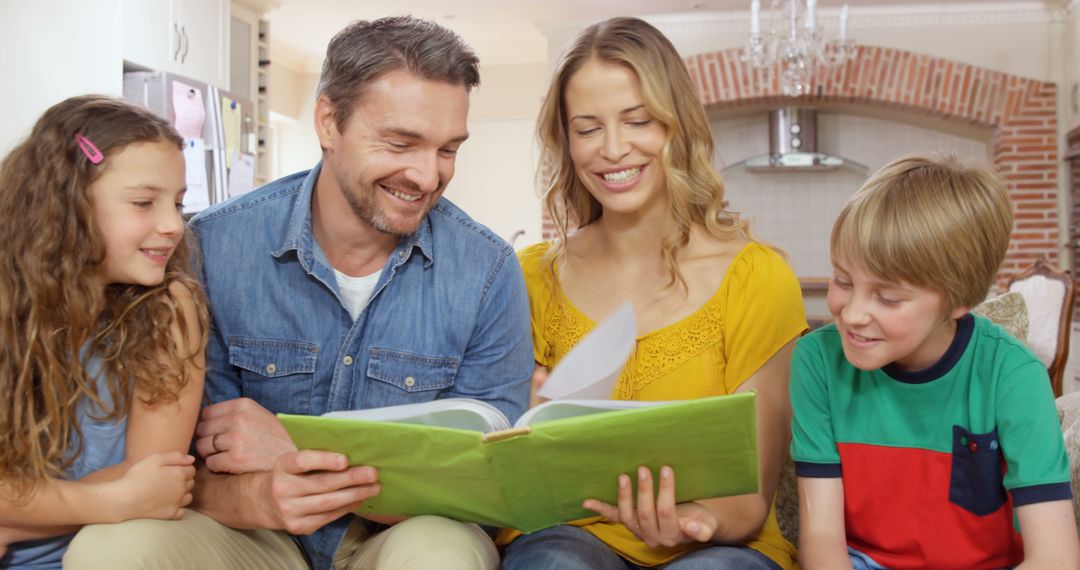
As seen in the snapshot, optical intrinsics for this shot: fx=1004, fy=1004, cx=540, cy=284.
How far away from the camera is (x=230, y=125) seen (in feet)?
15.9

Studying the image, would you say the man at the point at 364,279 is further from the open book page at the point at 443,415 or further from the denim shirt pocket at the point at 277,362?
the open book page at the point at 443,415

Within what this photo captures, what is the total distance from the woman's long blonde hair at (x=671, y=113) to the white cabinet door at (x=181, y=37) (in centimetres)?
318

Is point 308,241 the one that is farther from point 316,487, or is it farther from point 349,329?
point 316,487

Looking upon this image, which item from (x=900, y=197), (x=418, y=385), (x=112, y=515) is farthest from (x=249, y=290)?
(x=900, y=197)

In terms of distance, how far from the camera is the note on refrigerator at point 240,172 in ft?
15.9

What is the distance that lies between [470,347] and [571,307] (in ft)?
0.77

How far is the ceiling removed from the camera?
6.71 m

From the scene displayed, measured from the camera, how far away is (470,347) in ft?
5.26

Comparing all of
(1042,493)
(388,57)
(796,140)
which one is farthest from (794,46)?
(1042,493)

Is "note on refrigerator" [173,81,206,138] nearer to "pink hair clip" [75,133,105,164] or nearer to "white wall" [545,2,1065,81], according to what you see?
"white wall" [545,2,1065,81]

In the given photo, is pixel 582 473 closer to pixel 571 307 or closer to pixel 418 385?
pixel 418 385

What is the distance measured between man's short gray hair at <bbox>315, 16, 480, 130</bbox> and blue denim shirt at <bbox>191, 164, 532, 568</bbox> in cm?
21

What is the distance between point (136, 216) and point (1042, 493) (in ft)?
4.17

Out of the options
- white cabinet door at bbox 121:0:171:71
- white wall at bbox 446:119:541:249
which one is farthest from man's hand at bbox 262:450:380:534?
white wall at bbox 446:119:541:249
